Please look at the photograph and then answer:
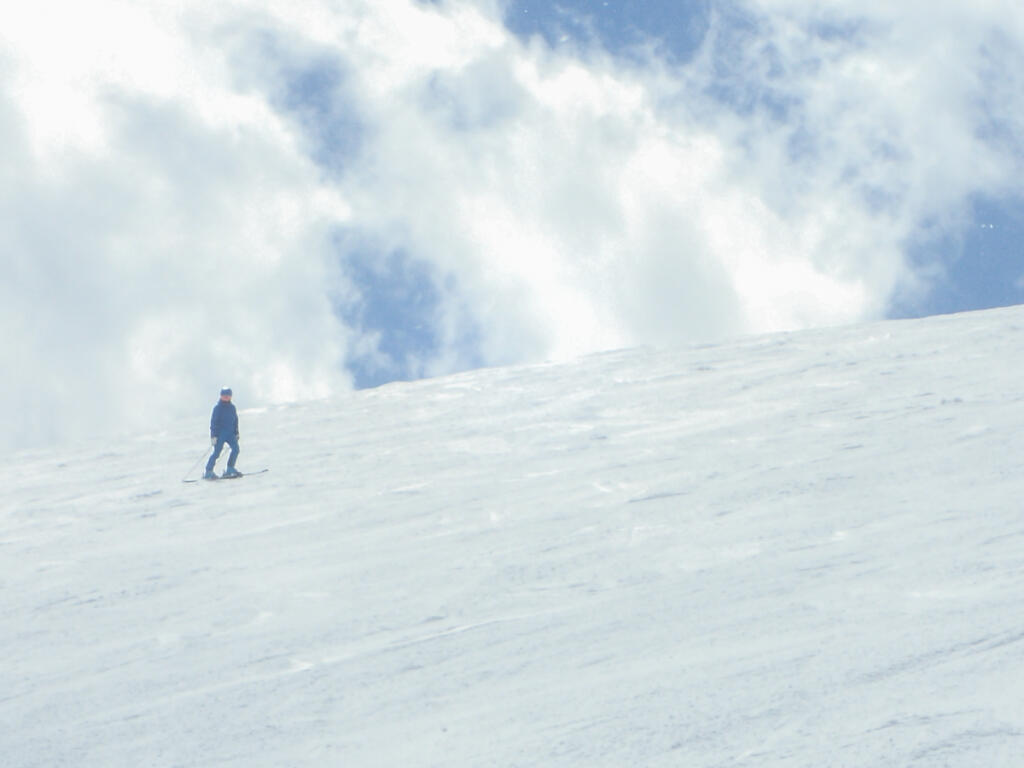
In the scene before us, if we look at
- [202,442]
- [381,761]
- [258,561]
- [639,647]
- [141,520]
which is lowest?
[381,761]

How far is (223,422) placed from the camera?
1144 centimetres

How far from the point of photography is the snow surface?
461 cm

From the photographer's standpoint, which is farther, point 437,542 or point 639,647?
point 437,542

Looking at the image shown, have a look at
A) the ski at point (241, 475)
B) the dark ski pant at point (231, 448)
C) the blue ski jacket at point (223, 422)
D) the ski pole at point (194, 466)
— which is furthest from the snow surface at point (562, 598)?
the blue ski jacket at point (223, 422)

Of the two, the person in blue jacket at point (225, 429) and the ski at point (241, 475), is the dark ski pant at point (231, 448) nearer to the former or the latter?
the person in blue jacket at point (225, 429)

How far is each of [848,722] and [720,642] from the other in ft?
3.52

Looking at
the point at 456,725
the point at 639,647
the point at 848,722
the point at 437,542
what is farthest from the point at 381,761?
the point at 437,542

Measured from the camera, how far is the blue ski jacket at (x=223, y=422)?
1142 centimetres

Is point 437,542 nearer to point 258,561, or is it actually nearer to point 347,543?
point 347,543

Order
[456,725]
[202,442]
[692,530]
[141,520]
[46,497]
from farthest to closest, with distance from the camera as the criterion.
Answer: [202,442] < [46,497] < [141,520] < [692,530] < [456,725]

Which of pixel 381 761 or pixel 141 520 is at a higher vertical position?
pixel 141 520

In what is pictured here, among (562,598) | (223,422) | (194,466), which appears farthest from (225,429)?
(562,598)

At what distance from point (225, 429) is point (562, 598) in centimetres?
629

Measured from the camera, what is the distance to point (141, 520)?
32.1ft
